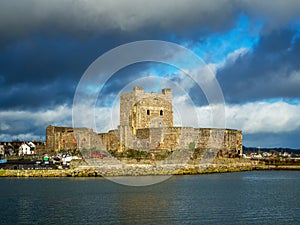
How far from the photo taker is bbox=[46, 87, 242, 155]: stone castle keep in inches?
1997

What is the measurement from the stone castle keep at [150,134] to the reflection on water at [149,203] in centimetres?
1717

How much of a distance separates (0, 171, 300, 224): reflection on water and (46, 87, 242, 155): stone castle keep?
1717cm

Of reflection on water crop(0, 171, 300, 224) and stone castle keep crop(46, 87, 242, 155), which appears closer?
reflection on water crop(0, 171, 300, 224)

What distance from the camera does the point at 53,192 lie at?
2841cm

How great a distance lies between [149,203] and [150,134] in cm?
2773

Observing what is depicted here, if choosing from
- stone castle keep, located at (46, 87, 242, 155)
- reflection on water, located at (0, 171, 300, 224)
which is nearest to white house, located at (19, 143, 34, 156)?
stone castle keep, located at (46, 87, 242, 155)

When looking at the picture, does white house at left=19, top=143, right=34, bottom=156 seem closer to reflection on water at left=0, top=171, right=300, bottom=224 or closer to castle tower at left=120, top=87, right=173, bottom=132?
castle tower at left=120, top=87, right=173, bottom=132

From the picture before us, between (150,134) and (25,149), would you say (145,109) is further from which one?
(25,149)

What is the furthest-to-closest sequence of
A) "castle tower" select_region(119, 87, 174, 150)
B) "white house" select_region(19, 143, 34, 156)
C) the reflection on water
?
"white house" select_region(19, 143, 34, 156) → "castle tower" select_region(119, 87, 174, 150) → the reflection on water

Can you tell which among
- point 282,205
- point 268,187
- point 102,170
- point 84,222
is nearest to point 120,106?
point 102,170

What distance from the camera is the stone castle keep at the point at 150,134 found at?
1997 inches

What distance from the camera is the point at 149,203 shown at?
23.4 meters

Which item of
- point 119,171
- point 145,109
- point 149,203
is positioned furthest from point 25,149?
point 149,203

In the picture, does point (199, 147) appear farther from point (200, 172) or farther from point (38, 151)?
point (38, 151)
